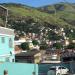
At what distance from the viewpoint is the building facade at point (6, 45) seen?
39281 mm

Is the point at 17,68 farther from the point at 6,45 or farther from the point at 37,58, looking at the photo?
the point at 37,58

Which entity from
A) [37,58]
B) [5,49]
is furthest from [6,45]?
[37,58]

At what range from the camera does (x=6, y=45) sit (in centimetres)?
4109

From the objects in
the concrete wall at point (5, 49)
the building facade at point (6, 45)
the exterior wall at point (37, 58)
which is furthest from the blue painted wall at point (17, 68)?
the exterior wall at point (37, 58)

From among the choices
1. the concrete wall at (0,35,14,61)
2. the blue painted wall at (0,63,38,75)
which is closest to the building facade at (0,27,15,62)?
the concrete wall at (0,35,14,61)

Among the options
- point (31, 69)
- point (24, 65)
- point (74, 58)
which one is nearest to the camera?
point (24, 65)

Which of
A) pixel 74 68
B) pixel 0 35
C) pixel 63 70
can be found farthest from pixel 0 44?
pixel 74 68

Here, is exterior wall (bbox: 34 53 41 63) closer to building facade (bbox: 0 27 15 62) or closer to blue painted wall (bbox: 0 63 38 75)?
building facade (bbox: 0 27 15 62)

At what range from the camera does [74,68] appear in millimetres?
45125

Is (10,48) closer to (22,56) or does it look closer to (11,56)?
(11,56)

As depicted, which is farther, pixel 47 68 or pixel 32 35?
pixel 32 35

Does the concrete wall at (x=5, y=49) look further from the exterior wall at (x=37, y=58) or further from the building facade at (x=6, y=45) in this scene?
the exterior wall at (x=37, y=58)

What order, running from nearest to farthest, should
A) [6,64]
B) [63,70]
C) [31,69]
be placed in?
[6,64] → [31,69] → [63,70]

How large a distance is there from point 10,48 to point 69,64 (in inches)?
285
